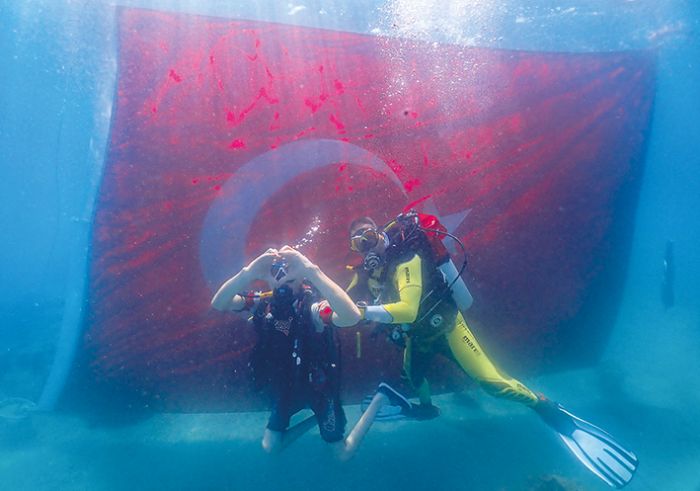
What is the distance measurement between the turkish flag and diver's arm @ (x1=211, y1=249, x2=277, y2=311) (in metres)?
1.11

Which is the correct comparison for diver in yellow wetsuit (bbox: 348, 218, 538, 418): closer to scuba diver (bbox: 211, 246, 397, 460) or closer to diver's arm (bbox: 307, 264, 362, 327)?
diver's arm (bbox: 307, 264, 362, 327)

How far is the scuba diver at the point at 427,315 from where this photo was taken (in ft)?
10.7

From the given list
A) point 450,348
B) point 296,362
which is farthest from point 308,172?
point 450,348

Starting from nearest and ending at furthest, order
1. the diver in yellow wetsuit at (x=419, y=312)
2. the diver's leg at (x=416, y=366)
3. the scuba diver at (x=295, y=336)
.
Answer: the scuba diver at (x=295, y=336) < the diver in yellow wetsuit at (x=419, y=312) < the diver's leg at (x=416, y=366)

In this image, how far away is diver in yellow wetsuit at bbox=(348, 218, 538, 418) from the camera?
3.14m

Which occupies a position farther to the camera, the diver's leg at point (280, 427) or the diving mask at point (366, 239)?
the diver's leg at point (280, 427)

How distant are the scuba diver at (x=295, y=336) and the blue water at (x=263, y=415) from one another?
97 cm

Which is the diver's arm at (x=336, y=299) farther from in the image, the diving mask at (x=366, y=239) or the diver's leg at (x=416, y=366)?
the diver's leg at (x=416, y=366)

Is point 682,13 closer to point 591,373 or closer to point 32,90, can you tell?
point 591,373

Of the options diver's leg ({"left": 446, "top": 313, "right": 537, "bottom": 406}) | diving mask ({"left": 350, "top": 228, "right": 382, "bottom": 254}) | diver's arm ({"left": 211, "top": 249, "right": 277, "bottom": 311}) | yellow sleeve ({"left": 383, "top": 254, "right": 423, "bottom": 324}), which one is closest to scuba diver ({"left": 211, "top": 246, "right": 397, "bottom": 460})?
diver's arm ({"left": 211, "top": 249, "right": 277, "bottom": 311})

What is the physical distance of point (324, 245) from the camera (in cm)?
451

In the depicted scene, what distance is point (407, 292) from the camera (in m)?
3.11

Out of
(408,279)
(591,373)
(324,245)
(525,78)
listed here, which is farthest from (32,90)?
(591,373)

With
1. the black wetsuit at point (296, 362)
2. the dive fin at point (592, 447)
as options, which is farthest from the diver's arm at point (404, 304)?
the dive fin at point (592, 447)
